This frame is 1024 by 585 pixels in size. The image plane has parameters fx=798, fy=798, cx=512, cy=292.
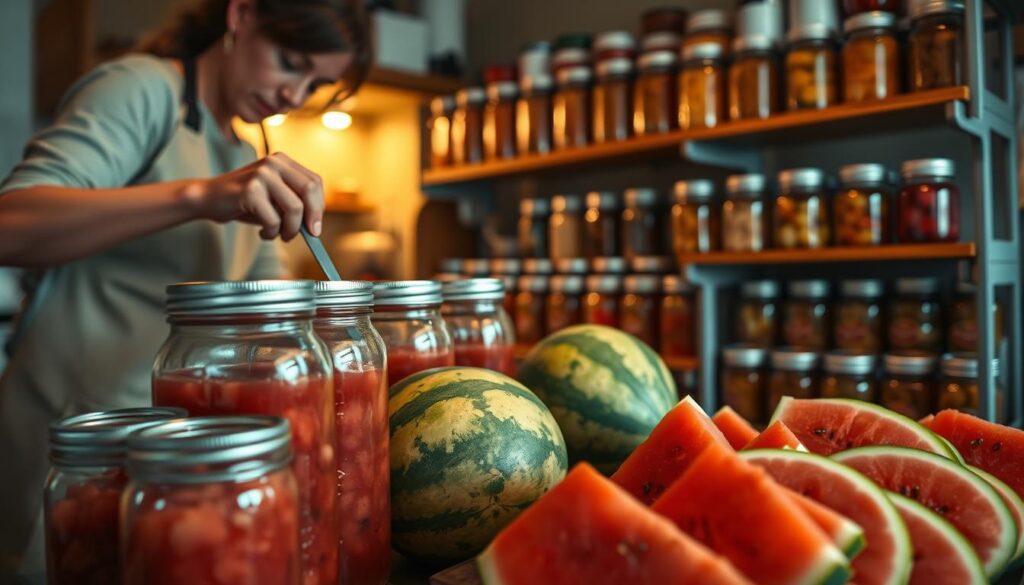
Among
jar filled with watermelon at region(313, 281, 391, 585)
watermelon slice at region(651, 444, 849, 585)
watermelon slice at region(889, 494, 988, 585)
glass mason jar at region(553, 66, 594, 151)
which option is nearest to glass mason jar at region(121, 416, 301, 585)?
jar filled with watermelon at region(313, 281, 391, 585)

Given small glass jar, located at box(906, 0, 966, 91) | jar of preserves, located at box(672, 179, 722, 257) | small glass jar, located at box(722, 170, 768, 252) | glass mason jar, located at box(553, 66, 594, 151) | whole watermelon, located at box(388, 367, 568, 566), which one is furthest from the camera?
glass mason jar, located at box(553, 66, 594, 151)

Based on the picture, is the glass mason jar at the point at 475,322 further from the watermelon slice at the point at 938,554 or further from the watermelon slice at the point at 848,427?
the watermelon slice at the point at 938,554

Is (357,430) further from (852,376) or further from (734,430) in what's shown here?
(852,376)

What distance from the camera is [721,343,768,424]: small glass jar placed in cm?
194

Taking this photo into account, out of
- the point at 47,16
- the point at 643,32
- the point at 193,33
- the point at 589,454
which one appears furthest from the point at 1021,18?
the point at 47,16

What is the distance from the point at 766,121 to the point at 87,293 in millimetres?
Result: 1500

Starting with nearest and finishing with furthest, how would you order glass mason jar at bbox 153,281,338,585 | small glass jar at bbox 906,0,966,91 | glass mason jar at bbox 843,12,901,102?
glass mason jar at bbox 153,281,338,585, small glass jar at bbox 906,0,966,91, glass mason jar at bbox 843,12,901,102

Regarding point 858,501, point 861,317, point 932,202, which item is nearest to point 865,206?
point 932,202

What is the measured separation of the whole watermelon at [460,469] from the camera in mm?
701

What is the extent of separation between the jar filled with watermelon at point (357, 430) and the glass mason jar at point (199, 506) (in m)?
0.16

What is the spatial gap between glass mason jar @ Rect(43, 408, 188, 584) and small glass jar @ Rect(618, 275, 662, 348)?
5.82ft

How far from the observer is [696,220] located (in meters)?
2.12

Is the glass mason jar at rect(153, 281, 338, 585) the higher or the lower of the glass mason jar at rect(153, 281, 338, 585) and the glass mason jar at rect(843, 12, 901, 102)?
the lower

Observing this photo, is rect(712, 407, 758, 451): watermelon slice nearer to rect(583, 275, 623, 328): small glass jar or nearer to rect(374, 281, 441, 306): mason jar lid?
rect(374, 281, 441, 306): mason jar lid
